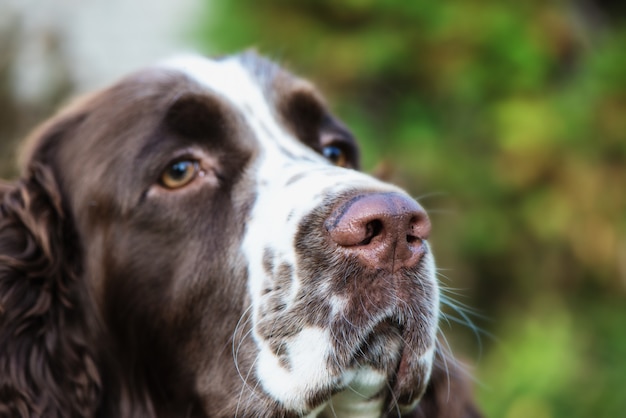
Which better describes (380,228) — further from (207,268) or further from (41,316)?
(41,316)

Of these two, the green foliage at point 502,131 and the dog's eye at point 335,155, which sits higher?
the dog's eye at point 335,155

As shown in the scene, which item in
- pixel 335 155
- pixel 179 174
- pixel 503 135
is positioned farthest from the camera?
pixel 503 135

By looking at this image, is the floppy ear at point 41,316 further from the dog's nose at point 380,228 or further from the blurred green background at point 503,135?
the blurred green background at point 503,135

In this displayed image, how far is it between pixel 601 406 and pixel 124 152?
4060 mm

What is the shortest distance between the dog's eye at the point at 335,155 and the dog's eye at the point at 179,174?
0.62 metres

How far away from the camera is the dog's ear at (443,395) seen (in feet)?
9.68

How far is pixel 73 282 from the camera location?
2754mm

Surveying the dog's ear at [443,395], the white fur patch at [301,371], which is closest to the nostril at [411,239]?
the white fur patch at [301,371]

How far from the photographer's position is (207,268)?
257 centimetres

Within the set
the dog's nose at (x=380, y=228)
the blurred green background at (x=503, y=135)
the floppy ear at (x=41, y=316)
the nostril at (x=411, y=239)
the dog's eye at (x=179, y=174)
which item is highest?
the dog's nose at (x=380, y=228)

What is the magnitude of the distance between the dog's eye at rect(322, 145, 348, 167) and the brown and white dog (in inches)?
5.8

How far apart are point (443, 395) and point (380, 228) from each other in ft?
3.61

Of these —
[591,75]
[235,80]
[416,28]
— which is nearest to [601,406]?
[591,75]

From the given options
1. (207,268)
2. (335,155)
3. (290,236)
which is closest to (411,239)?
(290,236)
